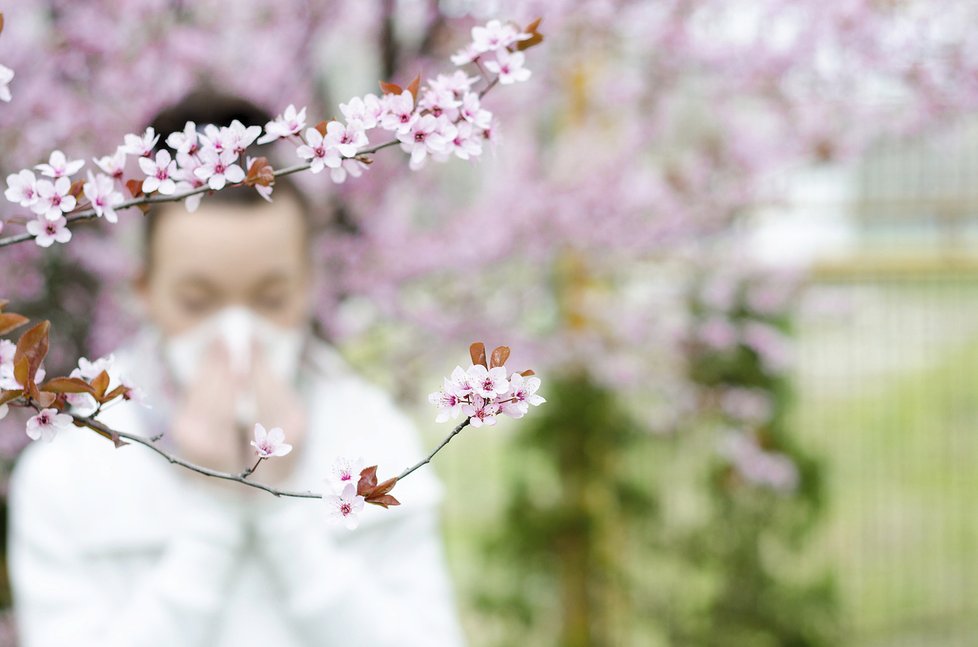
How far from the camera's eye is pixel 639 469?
3475 mm

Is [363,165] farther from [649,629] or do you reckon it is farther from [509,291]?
[649,629]

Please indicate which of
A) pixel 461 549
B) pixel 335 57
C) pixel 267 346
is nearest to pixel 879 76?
pixel 335 57

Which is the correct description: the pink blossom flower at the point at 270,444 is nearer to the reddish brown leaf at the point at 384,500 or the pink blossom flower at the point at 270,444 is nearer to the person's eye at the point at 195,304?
the reddish brown leaf at the point at 384,500

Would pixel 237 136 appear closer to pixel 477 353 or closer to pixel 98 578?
pixel 477 353

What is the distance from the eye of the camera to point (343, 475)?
553 mm

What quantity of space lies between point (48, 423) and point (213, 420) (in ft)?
2.78

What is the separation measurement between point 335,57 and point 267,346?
129cm

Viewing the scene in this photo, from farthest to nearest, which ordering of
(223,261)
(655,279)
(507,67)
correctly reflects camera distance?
(655,279) → (223,261) → (507,67)

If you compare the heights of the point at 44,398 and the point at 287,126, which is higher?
the point at 287,126

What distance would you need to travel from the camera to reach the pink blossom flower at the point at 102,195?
0.58 m

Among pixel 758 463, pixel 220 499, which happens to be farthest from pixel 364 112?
pixel 758 463

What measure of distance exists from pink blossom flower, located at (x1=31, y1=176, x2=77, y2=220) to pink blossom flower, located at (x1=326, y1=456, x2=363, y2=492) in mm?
219

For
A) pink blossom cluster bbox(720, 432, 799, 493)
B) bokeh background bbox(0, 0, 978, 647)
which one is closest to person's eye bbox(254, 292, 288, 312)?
bokeh background bbox(0, 0, 978, 647)

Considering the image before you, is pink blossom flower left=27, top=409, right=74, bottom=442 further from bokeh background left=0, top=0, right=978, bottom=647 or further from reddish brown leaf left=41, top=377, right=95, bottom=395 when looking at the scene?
bokeh background left=0, top=0, right=978, bottom=647
